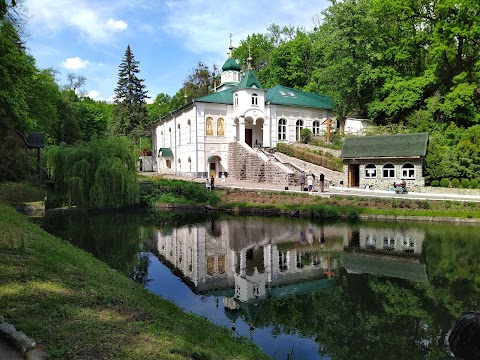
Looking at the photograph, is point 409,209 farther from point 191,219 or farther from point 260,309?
point 260,309

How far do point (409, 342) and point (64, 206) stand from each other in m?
20.9

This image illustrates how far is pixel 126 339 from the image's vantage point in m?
5.21

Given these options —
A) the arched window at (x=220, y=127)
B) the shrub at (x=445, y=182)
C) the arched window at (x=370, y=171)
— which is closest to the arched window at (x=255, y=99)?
the arched window at (x=220, y=127)

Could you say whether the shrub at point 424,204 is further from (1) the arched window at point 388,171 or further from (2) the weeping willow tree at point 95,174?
(2) the weeping willow tree at point 95,174

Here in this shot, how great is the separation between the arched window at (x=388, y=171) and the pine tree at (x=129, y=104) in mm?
34053

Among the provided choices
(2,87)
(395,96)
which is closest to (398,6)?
(395,96)

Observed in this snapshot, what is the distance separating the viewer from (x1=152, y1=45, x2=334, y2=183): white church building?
128 ft

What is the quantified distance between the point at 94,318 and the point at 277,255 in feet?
32.0

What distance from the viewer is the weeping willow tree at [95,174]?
2234 cm

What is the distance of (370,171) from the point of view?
28.7m

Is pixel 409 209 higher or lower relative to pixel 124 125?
lower

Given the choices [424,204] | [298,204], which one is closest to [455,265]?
[424,204]

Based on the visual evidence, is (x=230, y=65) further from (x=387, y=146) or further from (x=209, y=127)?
(x=387, y=146)

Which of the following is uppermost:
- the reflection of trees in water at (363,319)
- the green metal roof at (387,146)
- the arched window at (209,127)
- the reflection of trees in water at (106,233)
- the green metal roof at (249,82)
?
the green metal roof at (249,82)
